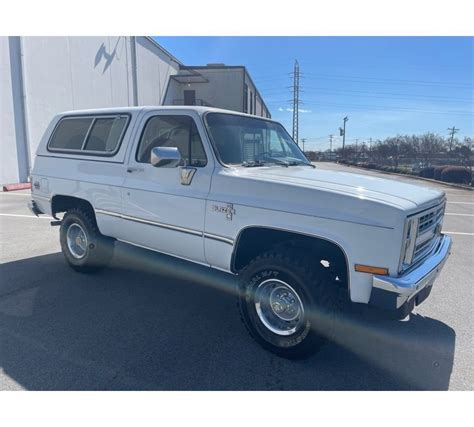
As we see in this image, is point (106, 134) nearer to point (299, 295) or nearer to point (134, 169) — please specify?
point (134, 169)

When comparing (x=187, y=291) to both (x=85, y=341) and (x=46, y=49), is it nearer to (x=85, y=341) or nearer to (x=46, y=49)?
(x=85, y=341)

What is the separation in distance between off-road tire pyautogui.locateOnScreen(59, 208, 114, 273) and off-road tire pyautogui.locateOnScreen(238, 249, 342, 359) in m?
2.21

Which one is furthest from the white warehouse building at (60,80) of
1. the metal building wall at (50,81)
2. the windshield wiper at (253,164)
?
the windshield wiper at (253,164)

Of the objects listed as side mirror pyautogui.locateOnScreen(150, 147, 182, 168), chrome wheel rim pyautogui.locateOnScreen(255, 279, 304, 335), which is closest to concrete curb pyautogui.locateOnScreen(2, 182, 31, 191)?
side mirror pyautogui.locateOnScreen(150, 147, 182, 168)

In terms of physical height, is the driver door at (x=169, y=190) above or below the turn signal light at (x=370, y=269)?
above

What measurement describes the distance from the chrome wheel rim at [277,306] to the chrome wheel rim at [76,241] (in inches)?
112

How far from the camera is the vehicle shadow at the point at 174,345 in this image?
2797 millimetres

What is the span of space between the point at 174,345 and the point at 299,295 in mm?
1206

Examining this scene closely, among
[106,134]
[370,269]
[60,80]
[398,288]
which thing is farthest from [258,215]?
[60,80]

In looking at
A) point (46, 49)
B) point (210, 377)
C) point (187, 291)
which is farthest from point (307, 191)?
point (46, 49)

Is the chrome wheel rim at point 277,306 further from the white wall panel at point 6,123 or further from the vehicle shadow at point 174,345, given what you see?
the white wall panel at point 6,123

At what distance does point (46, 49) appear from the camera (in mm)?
15570

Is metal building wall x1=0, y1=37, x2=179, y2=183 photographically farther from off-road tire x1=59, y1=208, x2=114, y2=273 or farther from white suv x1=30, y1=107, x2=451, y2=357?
white suv x1=30, y1=107, x2=451, y2=357

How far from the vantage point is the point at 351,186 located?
309 cm
